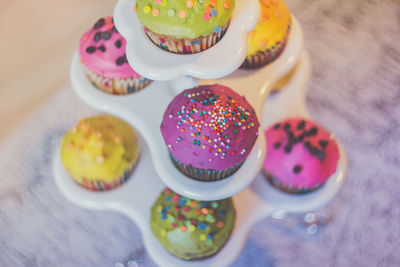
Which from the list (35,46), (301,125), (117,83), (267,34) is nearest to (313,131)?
(301,125)

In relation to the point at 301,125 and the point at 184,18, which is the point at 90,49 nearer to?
the point at 184,18

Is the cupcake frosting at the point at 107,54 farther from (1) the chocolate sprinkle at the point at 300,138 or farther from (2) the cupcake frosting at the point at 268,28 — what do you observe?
(1) the chocolate sprinkle at the point at 300,138

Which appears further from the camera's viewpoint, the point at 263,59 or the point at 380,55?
the point at 380,55

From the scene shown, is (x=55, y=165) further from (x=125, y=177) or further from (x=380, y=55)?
(x=380, y=55)

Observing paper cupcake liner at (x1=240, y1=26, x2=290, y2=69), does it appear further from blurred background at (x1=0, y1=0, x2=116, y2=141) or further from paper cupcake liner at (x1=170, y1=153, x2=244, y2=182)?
blurred background at (x1=0, y1=0, x2=116, y2=141)

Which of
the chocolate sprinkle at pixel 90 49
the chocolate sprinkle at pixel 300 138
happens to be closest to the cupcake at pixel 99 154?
the chocolate sprinkle at pixel 90 49

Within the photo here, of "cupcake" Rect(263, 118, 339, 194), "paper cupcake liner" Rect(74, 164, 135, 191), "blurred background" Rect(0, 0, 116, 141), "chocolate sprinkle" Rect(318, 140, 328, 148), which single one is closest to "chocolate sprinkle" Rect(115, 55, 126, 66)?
"paper cupcake liner" Rect(74, 164, 135, 191)

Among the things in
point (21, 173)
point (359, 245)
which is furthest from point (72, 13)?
point (359, 245)
